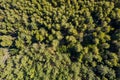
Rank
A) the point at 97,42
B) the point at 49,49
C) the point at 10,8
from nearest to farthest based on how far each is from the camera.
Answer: the point at 97,42
the point at 49,49
the point at 10,8

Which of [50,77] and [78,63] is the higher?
[78,63]

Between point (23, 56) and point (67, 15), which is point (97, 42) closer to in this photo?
point (67, 15)

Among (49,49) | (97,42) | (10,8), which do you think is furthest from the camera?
(10,8)

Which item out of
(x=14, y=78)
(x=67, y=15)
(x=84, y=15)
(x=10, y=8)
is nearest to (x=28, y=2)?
(x=10, y=8)

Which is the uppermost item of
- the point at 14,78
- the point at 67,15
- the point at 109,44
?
the point at 67,15

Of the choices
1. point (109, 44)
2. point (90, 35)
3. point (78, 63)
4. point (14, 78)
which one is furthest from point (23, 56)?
point (109, 44)

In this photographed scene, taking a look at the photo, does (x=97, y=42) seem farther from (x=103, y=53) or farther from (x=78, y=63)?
(x=78, y=63)

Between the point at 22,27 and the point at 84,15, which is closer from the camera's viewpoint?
the point at 84,15
